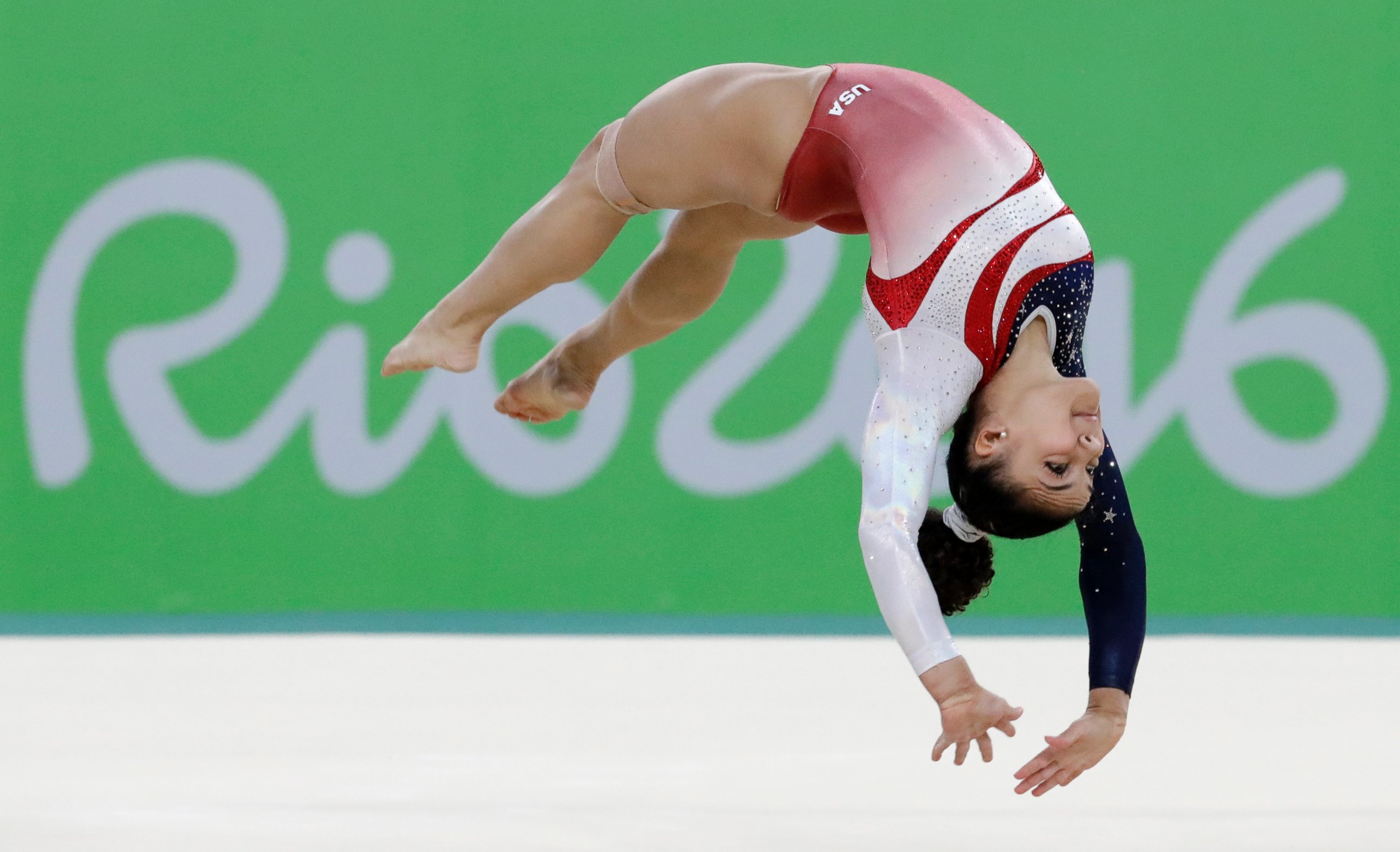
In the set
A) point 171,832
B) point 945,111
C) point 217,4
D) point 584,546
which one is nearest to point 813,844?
point 171,832

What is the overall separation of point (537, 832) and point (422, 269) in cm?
275

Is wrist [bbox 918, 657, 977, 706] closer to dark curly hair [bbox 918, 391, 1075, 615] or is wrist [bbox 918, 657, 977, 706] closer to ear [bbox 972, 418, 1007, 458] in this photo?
dark curly hair [bbox 918, 391, 1075, 615]

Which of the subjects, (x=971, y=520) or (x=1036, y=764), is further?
(x=971, y=520)

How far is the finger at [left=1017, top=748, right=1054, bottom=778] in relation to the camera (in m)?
2.35

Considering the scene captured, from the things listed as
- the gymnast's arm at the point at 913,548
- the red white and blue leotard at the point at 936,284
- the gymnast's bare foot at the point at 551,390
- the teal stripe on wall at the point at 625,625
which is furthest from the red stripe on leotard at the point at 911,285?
the teal stripe on wall at the point at 625,625

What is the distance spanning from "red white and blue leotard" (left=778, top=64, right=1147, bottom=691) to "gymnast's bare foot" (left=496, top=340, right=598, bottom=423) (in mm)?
577

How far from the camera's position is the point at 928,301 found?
2.41 metres

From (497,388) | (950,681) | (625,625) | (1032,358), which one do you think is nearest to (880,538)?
(950,681)

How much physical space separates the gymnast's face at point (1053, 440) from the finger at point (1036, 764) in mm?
337

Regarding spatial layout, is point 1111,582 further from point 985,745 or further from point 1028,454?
point 985,745

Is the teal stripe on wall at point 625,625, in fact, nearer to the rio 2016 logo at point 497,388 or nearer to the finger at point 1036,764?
the rio 2016 logo at point 497,388

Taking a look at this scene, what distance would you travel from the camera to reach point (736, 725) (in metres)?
3.35

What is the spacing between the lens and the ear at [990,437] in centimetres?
243

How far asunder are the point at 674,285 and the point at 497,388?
2012 mm
